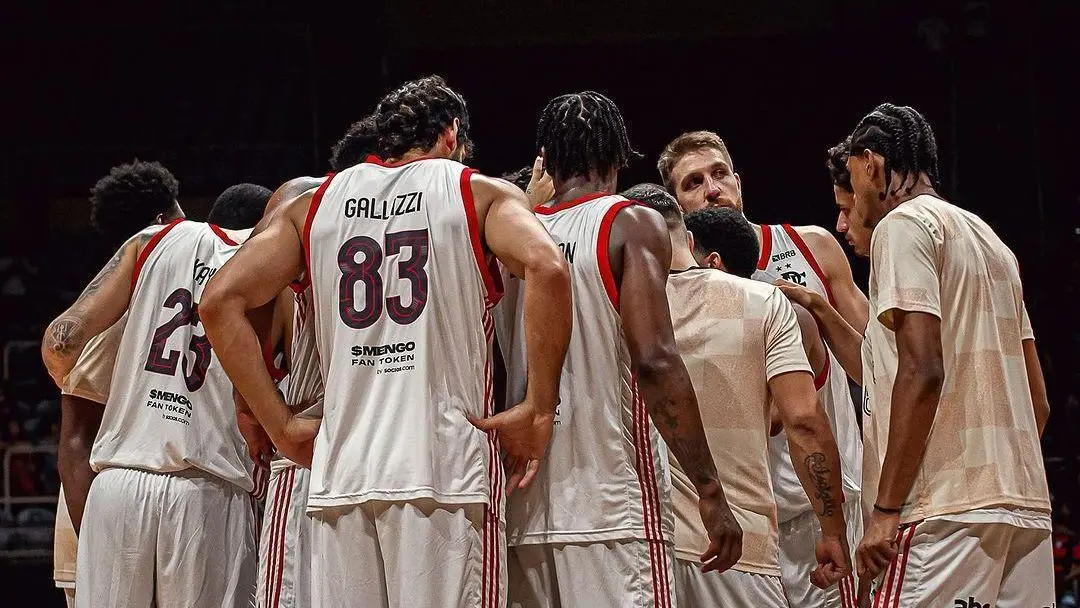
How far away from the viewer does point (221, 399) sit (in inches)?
167

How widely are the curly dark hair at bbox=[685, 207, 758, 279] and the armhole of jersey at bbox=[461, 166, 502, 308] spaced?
138 centimetres

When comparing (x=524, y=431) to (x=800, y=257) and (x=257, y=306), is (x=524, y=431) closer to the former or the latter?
(x=257, y=306)

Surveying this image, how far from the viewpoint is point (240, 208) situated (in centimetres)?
511

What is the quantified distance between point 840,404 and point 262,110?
26.3 feet

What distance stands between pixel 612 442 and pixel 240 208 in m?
2.57

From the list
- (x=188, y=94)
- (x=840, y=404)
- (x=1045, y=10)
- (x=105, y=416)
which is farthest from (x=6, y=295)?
(x=1045, y=10)

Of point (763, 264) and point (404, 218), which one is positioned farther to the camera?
point (763, 264)

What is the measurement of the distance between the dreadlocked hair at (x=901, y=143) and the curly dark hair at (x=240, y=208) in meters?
2.78

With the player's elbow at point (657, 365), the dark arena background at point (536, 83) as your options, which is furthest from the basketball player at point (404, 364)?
the dark arena background at point (536, 83)

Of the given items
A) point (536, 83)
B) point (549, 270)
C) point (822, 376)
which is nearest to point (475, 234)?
point (549, 270)

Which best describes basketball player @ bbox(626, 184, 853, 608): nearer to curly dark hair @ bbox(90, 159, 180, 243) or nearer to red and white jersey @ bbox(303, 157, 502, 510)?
red and white jersey @ bbox(303, 157, 502, 510)

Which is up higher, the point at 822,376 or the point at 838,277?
the point at 838,277

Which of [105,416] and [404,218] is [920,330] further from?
[105,416]

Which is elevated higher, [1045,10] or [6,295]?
[1045,10]
